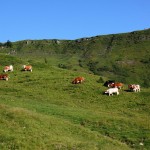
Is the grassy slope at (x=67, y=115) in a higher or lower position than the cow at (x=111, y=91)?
lower

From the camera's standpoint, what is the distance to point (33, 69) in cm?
5497

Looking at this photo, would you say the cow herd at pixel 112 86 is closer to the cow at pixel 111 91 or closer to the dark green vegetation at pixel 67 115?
the cow at pixel 111 91

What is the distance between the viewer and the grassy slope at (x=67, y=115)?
78.9 feet

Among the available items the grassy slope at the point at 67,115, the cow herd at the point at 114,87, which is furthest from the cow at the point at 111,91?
the grassy slope at the point at 67,115

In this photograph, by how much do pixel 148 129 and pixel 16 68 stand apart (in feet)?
98.4

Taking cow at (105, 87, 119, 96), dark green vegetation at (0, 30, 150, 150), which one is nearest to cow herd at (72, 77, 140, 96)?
cow at (105, 87, 119, 96)

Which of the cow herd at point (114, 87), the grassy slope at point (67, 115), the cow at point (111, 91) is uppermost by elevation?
the cow herd at point (114, 87)

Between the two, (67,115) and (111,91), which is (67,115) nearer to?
(67,115)

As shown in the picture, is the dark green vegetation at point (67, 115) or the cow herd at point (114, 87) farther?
the cow herd at point (114, 87)

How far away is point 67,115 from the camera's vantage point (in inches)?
1246

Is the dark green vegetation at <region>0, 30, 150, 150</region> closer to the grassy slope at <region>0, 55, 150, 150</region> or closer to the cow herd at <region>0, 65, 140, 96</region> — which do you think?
the grassy slope at <region>0, 55, 150, 150</region>

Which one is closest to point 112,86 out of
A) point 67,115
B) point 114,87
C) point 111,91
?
point 114,87

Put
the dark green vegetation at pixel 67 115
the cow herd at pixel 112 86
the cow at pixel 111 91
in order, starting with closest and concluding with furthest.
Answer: the dark green vegetation at pixel 67 115, the cow at pixel 111 91, the cow herd at pixel 112 86

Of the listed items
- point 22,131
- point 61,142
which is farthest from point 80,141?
point 22,131
